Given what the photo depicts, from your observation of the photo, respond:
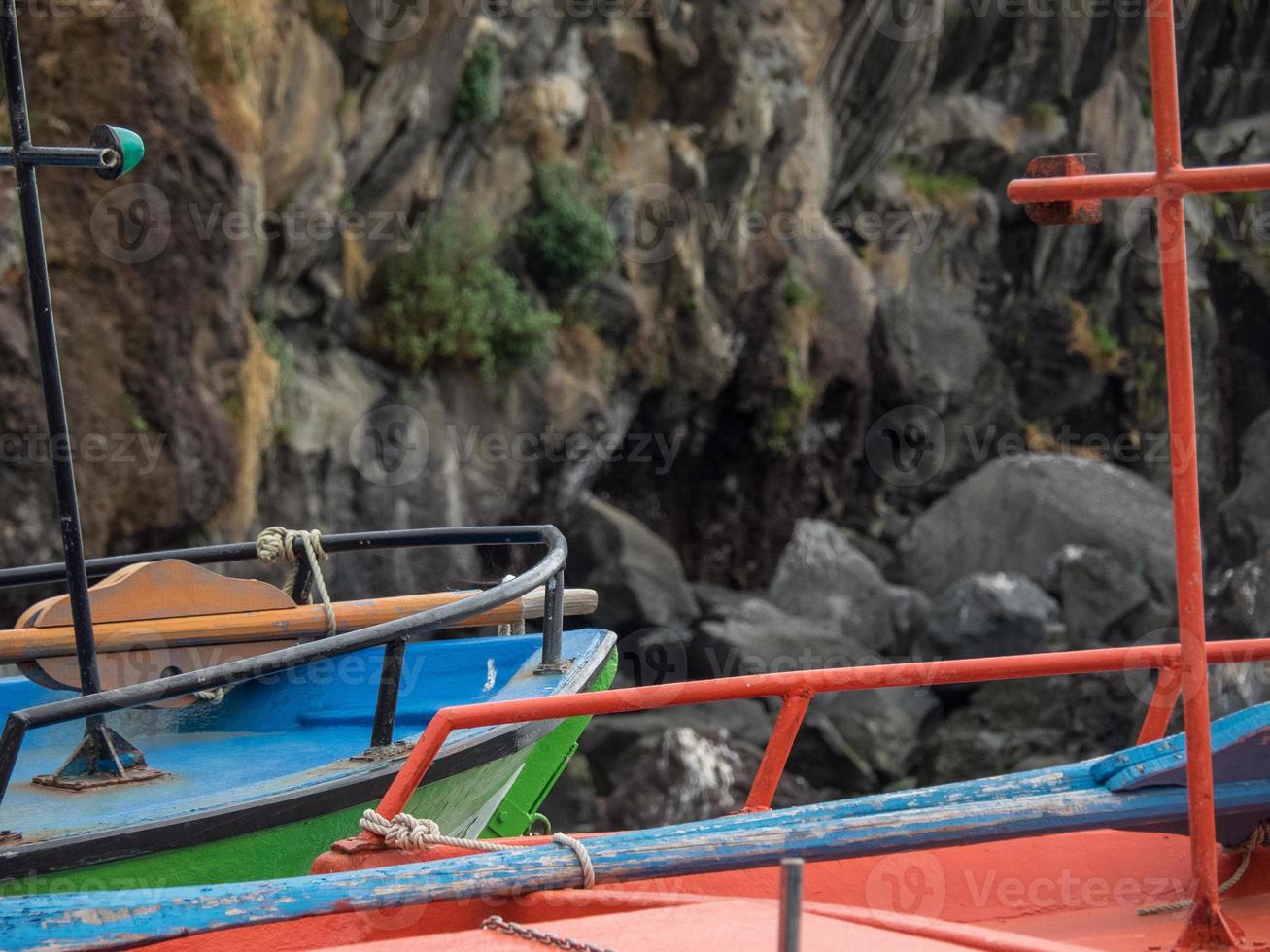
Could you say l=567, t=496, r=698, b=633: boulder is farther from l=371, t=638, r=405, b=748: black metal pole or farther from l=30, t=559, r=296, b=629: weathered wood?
l=371, t=638, r=405, b=748: black metal pole

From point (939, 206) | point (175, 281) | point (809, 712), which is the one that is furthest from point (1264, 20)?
point (175, 281)

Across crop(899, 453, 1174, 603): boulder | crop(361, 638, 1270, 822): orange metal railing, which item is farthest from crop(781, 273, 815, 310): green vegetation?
crop(361, 638, 1270, 822): orange metal railing

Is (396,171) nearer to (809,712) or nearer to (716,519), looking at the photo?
(809,712)

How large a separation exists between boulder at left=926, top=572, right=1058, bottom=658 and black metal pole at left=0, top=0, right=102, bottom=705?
43.3 ft

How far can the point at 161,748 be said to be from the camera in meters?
4.25

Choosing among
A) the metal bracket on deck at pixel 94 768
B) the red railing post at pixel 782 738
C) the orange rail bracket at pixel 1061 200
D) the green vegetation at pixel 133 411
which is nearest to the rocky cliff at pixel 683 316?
the green vegetation at pixel 133 411

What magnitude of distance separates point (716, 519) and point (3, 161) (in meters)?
17.7

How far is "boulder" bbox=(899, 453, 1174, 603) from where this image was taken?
17.3 metres

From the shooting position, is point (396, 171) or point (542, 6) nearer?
point (396, 171)

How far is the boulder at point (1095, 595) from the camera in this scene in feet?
50.9

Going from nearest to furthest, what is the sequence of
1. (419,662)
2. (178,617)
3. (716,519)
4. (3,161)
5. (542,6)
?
(3,161) → (178,617) → (419,662) → (542,6) → (716,519)

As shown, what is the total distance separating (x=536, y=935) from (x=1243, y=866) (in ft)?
5.12

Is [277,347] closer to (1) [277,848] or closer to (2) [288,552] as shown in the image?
(2) [288,552]

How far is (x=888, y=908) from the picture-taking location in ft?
9.35
